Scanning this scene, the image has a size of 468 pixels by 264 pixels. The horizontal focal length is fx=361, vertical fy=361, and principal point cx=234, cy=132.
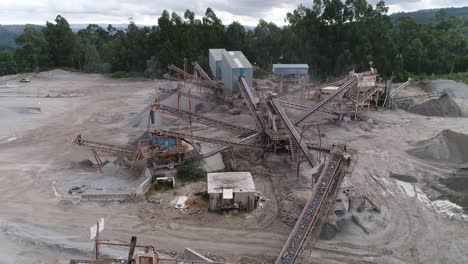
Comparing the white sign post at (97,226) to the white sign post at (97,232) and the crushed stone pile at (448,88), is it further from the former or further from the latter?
the crushed stone pile at (448,88)

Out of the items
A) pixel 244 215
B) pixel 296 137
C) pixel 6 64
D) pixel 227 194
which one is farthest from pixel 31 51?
pixel 244 215

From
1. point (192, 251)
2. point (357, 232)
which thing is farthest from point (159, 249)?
point (357, 232)

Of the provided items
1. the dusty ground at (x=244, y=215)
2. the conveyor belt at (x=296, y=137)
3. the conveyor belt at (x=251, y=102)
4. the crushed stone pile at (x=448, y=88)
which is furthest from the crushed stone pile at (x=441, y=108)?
A: the conveyor belt at (x=296, y=137)

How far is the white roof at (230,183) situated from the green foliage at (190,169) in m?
1.89

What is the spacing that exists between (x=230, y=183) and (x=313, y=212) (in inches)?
189

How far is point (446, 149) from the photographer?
2294 centimetres

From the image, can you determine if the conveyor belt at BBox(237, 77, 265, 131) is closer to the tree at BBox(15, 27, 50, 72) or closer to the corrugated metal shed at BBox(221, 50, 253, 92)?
the corrugated metal shed at BBox(221, 50, 253, 92)

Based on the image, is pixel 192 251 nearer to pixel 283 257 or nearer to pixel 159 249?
pixel 159 249

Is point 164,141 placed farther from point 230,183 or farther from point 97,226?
point 97,226

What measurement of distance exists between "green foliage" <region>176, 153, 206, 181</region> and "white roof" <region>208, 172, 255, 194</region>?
6.20 feet

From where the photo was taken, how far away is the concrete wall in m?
16.6

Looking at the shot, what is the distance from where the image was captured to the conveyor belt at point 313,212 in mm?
12328

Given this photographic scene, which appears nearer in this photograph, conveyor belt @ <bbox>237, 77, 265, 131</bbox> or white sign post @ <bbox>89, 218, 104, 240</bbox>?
white sign post @ <bbox>89, 218, 104, 240</bbox>

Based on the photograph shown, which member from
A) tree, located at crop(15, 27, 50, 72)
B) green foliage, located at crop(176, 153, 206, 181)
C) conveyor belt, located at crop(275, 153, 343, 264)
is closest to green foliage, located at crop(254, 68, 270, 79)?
green foliage, located at crop(176, 153, 206, 181)
